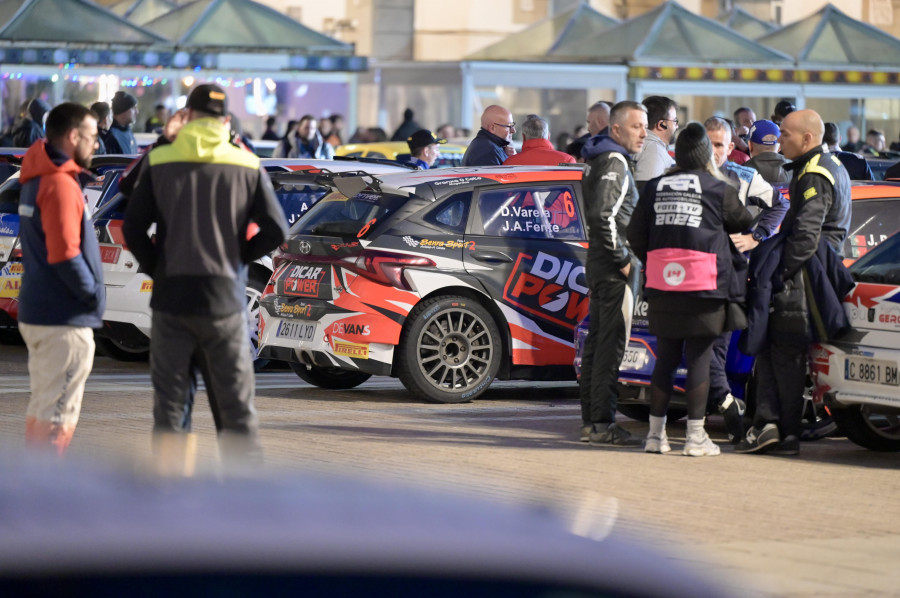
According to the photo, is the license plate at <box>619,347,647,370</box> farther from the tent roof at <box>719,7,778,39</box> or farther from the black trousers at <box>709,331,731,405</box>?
the tent roof at <box>719,7,778,39</box>

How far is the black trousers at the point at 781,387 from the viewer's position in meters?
8.78

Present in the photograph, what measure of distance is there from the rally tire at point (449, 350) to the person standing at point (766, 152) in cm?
246

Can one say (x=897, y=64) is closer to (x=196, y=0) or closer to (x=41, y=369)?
(x=196, y=0)

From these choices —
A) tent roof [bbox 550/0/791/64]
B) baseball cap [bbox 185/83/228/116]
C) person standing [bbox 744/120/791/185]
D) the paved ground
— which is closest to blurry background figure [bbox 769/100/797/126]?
person standing [bbox 744/120/791/185]

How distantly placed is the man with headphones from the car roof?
92 cm

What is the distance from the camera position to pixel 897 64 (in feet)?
106

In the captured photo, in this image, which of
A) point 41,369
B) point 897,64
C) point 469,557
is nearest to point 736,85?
point 897,64

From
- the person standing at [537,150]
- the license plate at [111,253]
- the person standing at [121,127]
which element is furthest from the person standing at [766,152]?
the person standing at [121,127]

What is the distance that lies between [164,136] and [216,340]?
203 cm

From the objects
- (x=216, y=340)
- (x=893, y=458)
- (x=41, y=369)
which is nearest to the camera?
(x=216, y=340)

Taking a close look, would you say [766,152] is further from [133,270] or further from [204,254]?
[204,254]

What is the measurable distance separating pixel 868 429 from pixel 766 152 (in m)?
3.26

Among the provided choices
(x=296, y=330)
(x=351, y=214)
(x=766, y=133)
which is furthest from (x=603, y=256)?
(x=766, y=133)

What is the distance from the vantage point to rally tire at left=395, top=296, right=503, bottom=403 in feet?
35.1
